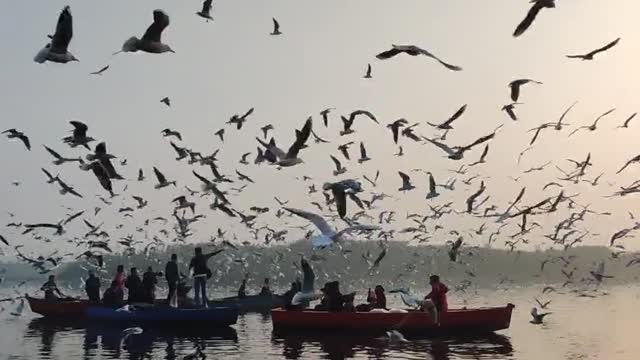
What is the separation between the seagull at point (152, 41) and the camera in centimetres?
1650

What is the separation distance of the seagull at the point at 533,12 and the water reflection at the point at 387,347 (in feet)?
46.6

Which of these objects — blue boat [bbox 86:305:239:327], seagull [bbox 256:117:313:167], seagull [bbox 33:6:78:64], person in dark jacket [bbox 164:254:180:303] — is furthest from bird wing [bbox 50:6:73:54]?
blue boat [bbox 86:305:239:327]

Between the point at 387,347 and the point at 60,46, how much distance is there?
57.7ft

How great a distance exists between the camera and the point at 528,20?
1524 cm

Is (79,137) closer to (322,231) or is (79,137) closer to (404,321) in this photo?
(322,231)

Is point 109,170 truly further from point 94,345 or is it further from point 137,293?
point 137,293

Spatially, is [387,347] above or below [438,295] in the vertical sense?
below

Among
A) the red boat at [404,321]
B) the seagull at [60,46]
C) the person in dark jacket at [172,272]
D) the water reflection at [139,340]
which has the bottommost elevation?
the water reflection at [139,340]

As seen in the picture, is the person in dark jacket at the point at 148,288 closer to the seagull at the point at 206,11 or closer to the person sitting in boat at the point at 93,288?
the person sitting in boat at the point at 93,288

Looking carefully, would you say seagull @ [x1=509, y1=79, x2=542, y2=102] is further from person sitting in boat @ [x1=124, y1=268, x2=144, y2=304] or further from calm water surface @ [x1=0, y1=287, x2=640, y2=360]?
person sitting in boat @ [x1=124, y1=268, x2=144, y2=304]

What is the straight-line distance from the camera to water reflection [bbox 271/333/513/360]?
27.8 meters

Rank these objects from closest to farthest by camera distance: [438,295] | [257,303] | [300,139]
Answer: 1. [300,139]
2. [438,295]
3. [257,303]

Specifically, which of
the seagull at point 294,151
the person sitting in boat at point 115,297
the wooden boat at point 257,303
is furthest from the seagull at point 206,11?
the wooden boat at point 257,303

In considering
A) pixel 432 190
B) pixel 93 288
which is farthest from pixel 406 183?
pixel 93 288
